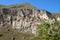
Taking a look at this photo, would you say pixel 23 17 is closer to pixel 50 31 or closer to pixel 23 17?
pixel 23 17

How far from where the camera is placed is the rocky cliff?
118m

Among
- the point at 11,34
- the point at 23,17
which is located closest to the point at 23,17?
the point at 23,17

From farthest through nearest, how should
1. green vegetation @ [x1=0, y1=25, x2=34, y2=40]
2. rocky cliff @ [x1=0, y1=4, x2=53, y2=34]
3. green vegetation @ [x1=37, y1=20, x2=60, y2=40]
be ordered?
rocky cliff @ [x1=0, y1=4, x2=53, y2=34] → green vegetation @ [x1=0, y1=25, x2=34, y2=40] → green vegetation @ [x1=37, y1=20, x2=60, y2=40]

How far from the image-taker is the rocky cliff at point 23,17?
117531mm

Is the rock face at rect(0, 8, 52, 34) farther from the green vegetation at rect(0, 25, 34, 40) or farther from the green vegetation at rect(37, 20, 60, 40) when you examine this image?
the green vegetation at rect(37, 20, 60, 40)

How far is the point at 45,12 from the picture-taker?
395ft

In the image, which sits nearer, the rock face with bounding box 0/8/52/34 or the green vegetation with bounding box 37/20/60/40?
the green vegetation with bounding box 37/20/60/40

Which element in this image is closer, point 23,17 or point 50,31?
point 50,31

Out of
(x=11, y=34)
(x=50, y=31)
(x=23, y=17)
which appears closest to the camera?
(x=50, y=31)

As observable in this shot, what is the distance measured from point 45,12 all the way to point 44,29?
77246 millimetres

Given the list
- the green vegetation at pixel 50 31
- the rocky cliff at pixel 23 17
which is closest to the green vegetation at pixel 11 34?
the rocky cliff at pixel 23 17

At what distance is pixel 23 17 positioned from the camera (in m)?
123

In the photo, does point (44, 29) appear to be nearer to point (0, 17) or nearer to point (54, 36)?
point (54, 36)

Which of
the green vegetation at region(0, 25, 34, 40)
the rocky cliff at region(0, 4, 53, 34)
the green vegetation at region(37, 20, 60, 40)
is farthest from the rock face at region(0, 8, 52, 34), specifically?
the green vegetation at region(37, 20, 60, 40)
